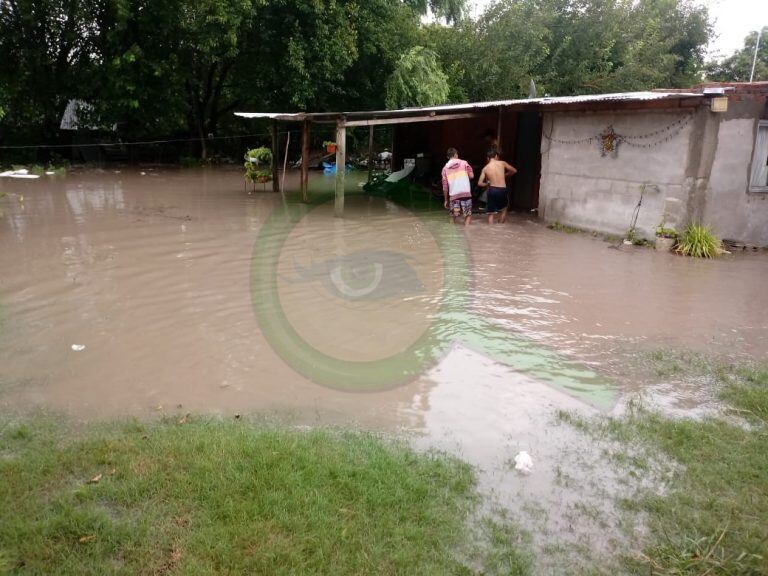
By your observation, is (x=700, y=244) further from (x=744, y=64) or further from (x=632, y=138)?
(x=744, y=64)

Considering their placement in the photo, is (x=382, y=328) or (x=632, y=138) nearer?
(x=382, y=328)

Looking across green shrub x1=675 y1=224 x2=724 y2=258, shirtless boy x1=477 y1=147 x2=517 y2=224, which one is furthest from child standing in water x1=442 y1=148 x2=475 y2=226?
green shrub x1=675 y1=224 x2=724 y2=258

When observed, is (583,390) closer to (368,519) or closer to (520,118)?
(368,519)

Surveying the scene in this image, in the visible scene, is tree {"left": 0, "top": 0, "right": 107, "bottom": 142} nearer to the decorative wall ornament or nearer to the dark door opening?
the dark door opening

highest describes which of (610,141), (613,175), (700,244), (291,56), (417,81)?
(291,56)

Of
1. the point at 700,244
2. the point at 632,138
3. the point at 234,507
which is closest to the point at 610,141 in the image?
the point at 632,138

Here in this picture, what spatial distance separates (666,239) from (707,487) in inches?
303

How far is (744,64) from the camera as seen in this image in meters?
27.7

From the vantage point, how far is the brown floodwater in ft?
15.0

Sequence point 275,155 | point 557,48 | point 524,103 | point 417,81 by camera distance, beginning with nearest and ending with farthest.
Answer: point 524,103
point 275,155
point 417,81
point 557,48

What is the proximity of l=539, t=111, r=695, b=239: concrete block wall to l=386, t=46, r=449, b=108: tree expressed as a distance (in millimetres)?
8995

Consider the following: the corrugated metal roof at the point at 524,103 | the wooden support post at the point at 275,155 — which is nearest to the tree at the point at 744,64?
the corrugated metal roof at the point at 524,103

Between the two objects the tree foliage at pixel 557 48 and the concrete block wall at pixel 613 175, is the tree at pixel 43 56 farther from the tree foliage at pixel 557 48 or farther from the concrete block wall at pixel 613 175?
the concrete block wall at pixel 613 175

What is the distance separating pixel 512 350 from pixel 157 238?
23.8 ft
